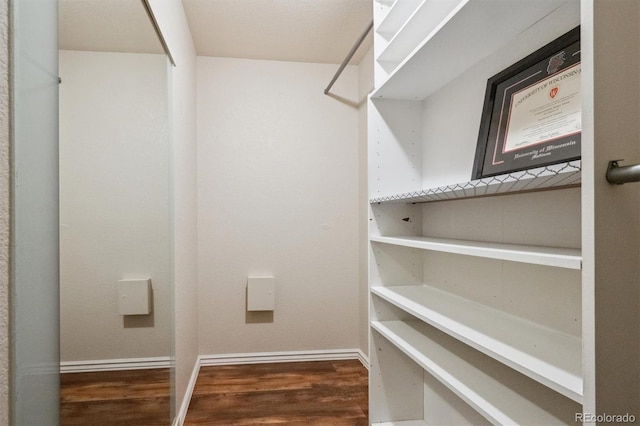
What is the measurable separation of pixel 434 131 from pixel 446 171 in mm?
239

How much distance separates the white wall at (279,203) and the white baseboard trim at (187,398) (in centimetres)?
22

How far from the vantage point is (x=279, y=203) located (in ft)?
9.41

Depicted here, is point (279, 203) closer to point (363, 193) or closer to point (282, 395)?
point (363, 193)

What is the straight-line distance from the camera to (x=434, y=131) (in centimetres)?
173

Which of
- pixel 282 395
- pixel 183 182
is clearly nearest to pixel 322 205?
pixel 183 182

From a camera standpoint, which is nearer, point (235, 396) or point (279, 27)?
point (235, 396)

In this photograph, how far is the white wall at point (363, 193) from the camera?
273cm

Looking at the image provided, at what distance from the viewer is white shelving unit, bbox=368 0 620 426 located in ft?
3.27

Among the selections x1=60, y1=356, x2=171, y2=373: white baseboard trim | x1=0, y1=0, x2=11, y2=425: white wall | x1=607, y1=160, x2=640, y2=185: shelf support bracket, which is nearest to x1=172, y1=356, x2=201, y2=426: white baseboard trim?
x1=60, y1=356, x2=171, y2=373: white baseboard trim

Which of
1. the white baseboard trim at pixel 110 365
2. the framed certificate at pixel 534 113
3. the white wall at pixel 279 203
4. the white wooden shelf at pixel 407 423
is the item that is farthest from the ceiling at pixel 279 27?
the white wooden shelf at pixel 407 423

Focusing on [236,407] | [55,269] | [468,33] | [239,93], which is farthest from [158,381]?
[239,93]

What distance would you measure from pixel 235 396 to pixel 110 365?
146 cm

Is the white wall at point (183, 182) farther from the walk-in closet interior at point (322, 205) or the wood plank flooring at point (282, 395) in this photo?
the wood plank flooring at point (282, 395)

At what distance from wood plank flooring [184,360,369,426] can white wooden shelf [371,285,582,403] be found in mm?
970
